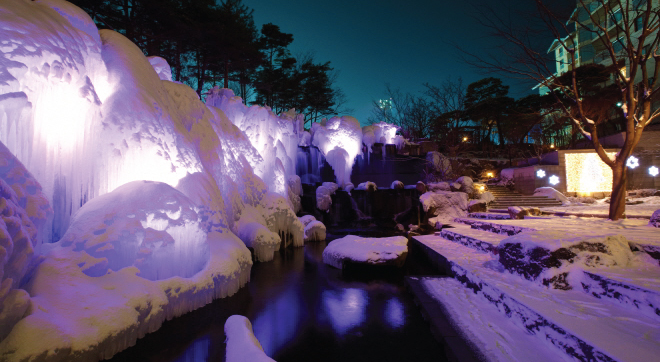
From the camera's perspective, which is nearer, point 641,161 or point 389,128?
point 641,161

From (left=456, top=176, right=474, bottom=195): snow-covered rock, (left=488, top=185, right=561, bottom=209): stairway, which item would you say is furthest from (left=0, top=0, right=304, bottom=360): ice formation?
(left=488, top=185, right=561, bottom=209): stairway

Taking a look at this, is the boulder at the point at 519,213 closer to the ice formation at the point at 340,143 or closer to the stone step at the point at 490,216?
the stone step at the point at 490,216

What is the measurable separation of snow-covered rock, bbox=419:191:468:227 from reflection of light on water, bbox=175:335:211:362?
10942 millimetres

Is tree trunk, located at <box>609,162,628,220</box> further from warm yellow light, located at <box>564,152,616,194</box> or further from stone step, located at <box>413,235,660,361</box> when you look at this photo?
warm yellow light, located at <box>564,152,616,194</box>

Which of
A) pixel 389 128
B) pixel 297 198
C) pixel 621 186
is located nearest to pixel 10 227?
pixel 621 186

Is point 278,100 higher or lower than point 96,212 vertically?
higher

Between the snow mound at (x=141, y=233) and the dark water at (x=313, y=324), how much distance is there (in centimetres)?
87

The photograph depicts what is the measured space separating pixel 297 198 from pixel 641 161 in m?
17.3

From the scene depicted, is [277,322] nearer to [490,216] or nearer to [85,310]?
[85,310]

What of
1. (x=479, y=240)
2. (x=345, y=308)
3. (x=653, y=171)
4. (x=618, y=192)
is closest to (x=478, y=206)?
(x=618, y=192)

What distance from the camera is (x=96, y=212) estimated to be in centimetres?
386

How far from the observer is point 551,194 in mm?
13812

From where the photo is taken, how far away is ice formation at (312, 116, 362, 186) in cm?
1842

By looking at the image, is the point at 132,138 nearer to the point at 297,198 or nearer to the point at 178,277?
the point at 178,277
